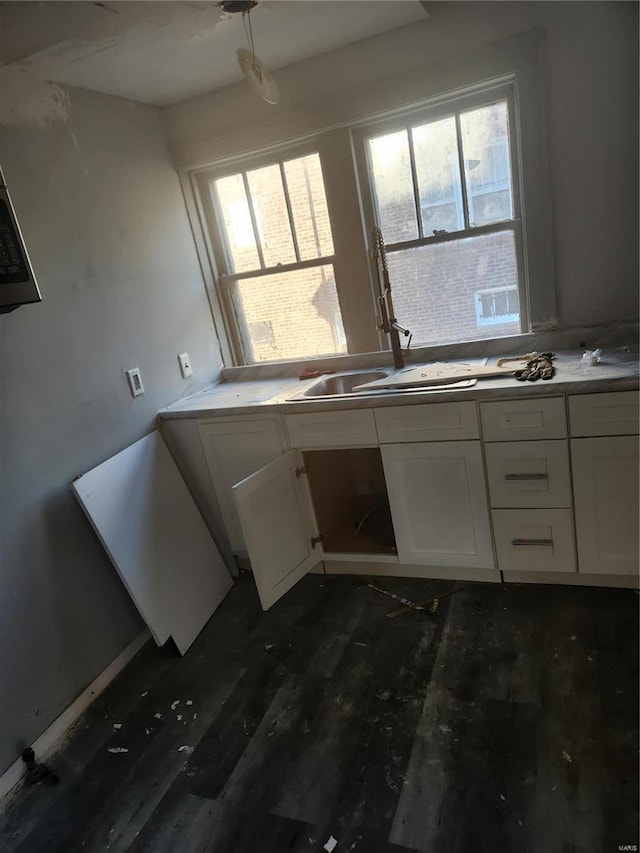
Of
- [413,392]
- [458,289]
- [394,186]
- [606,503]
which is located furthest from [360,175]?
[606,503]

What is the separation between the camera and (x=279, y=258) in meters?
2.72

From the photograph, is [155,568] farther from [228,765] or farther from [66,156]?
[66,156]

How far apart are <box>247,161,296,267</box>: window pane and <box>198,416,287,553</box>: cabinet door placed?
0.94m

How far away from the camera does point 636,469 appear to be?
70.9 inches

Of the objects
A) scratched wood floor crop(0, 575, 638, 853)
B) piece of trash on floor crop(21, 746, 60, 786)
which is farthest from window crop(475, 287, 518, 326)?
piece of trash on floor crop(21, 746, 60, 786)

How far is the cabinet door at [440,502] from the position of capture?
2039 mm

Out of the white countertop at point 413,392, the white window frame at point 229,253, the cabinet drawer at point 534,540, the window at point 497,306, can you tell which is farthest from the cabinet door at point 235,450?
the window at point 497,306

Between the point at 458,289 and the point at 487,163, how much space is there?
54cm

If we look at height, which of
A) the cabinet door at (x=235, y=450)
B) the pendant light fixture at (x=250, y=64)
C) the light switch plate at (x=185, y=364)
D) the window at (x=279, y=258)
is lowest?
the cabinet door at (x=235, y=450)

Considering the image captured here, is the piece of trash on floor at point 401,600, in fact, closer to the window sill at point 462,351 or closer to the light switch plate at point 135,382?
the window sill at point 462,351

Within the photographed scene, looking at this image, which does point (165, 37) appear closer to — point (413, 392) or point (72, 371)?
point (72, 371)

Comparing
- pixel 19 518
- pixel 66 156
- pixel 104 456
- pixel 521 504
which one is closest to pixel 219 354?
pixel 104 456

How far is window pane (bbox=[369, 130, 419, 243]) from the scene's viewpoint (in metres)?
2.38

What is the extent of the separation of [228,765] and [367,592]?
915 millimetres
